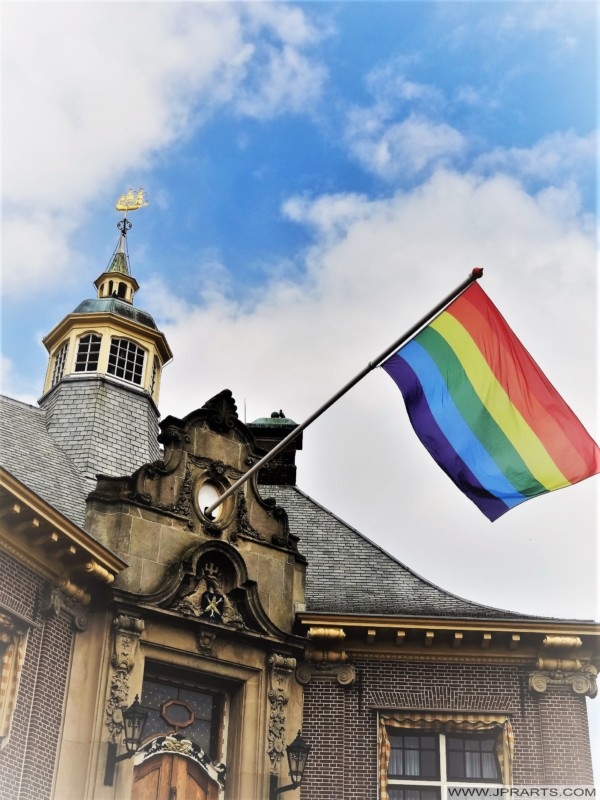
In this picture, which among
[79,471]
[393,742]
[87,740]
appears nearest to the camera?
[87,740]

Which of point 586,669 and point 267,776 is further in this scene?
point 586,669

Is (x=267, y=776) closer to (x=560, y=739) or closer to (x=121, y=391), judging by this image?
(x=560, y=739)

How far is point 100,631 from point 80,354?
9.35 m

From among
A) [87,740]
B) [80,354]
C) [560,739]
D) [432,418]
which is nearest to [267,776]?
[87,740]

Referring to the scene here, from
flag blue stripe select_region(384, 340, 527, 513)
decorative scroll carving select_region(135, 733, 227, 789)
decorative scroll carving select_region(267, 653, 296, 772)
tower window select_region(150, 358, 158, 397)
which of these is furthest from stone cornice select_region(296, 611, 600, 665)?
tower window select_region(150, 358, 158, 397)

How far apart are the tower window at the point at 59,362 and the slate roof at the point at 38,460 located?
237 centimetres

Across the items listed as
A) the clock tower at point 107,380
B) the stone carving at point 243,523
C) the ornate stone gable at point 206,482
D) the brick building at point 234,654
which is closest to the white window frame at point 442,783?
the brick building at point 234,654

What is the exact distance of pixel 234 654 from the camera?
17.5 meters

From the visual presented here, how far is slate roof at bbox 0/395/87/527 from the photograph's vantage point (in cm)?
1764

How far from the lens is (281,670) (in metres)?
17.7

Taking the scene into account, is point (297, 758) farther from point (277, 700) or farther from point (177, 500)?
point (177, 500)

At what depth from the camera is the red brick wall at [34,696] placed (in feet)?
47.0

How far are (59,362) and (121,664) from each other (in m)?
10.4

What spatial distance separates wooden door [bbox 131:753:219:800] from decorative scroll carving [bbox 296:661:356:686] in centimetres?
231
